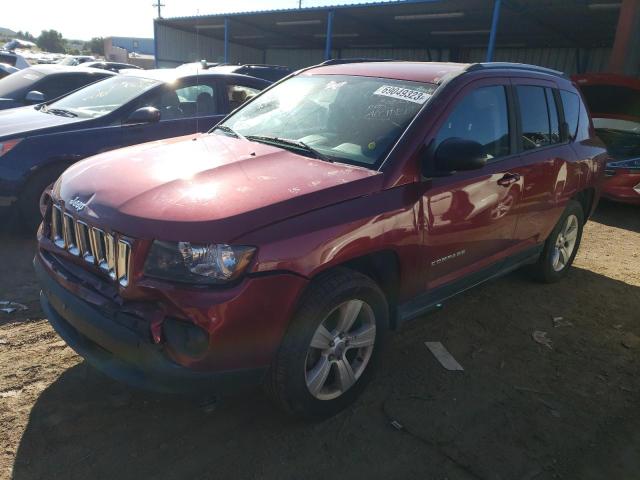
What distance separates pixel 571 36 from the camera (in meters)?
19.5

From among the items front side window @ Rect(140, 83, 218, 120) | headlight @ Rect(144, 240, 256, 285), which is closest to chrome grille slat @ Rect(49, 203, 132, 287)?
headlight @ Rect(144, 240, 256, 285)

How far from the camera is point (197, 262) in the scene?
2.28 m

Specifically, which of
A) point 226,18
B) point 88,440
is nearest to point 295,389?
point 88,440

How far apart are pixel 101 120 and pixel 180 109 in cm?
92

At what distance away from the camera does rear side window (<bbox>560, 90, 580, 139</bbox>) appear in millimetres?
4570

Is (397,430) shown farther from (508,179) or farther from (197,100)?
(197,100)

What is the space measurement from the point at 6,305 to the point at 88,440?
5.96ft

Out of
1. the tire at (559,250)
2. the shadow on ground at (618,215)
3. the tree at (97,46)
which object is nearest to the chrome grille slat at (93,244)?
the tire at (559,250)

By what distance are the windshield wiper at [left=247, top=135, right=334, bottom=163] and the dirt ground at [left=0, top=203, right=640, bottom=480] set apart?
140 centimetres

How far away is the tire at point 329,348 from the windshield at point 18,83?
6791 millimetres

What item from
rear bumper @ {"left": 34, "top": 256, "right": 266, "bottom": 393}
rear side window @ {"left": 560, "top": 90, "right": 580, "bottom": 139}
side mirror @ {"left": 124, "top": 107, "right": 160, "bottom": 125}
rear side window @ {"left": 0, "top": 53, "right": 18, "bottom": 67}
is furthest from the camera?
rear side window @ {"left": 0, "top": 53, "right": 18, "bottom": 67}

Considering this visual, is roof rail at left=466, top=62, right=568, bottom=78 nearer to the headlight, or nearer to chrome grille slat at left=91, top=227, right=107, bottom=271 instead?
the headlight

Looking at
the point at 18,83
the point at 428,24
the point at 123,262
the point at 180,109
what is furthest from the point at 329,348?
the point at 428,24

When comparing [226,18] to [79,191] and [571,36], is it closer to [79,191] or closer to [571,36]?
[571,36]
